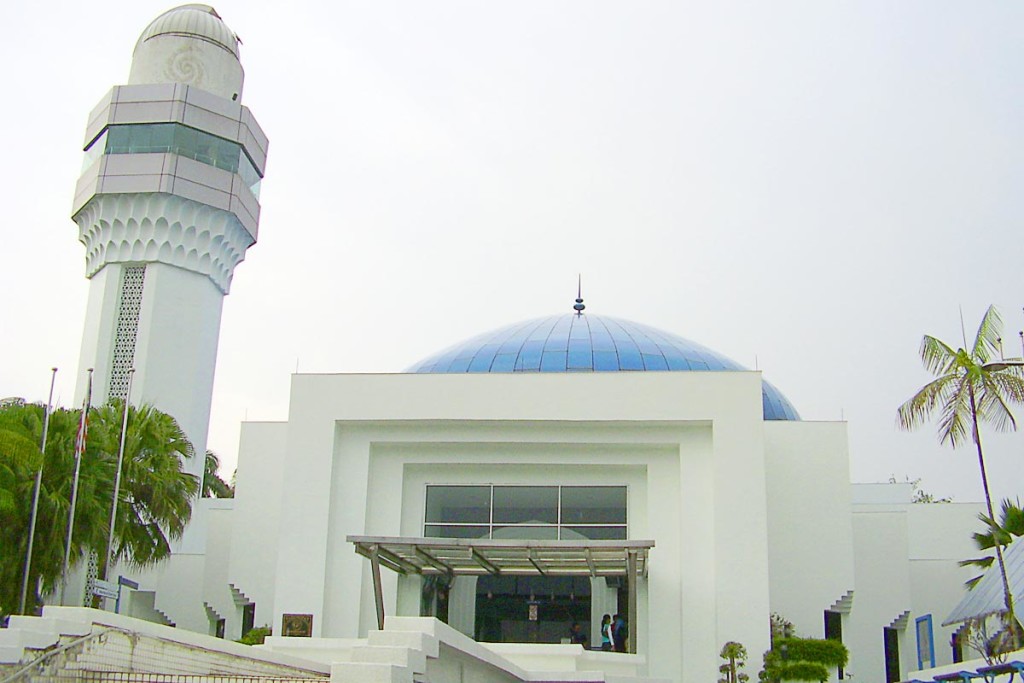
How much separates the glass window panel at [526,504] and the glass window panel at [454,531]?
1.51 ft

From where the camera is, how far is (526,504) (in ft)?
85.3

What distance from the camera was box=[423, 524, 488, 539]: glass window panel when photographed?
2583 centimetres

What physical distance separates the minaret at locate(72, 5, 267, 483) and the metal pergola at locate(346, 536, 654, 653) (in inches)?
473

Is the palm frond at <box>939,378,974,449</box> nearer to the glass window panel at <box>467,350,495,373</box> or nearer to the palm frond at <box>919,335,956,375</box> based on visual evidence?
the palm frond at <box>919,335,956,375</box>

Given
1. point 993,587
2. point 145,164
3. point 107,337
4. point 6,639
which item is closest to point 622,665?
point 993,587

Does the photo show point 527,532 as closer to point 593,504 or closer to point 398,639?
point 593,504

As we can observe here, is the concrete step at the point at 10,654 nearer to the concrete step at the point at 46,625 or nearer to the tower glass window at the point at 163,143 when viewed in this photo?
the concrete step at the point at 46,625

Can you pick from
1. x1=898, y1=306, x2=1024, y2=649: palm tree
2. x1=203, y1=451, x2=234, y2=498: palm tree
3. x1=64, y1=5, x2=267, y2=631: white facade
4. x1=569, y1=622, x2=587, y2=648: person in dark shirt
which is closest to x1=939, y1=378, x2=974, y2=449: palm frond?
x1=898, y1=306, x2=1024, y2=649: palm tree

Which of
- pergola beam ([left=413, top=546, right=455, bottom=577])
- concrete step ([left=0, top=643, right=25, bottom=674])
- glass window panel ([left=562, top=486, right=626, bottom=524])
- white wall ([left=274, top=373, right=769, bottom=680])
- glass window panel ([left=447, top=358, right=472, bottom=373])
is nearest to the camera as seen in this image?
concrete step ([left=0, top=643, right=25, bottom=674])

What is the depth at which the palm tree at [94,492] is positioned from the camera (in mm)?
20875

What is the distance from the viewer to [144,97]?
114 feet

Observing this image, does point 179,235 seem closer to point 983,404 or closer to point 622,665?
point 622,665

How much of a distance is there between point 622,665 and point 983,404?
8133mm

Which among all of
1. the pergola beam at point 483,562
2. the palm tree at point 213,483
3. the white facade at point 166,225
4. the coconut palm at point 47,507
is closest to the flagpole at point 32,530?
the coconut palm at point 47,507
